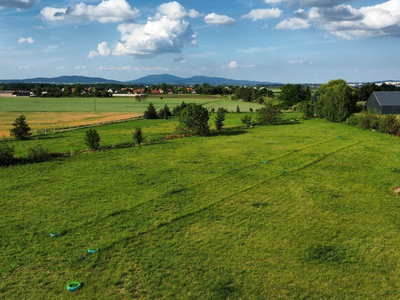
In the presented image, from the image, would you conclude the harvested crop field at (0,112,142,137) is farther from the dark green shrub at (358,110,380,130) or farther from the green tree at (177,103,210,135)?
the dark green shrub at (358,110,380,130)

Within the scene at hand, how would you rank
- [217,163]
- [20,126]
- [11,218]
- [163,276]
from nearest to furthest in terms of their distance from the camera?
1. [163,276]
2. [11,218]
3. [217,163]
4. [20,126]

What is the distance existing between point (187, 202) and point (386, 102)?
188 ft

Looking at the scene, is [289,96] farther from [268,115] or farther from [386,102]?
[268,115]

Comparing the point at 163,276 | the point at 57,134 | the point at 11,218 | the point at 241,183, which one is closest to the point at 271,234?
the point at 163,276

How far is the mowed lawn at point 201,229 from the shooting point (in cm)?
973

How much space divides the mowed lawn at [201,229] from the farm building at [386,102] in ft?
130

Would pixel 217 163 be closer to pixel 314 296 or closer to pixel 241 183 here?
pixel 241 183

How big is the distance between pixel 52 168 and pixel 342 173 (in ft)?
71.4

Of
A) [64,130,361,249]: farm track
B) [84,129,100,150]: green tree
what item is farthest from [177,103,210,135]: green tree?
[64,130,361,249]: farm track

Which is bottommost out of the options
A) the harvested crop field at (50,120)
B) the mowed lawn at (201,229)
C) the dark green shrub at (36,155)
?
the mowed lawn at (201,229)

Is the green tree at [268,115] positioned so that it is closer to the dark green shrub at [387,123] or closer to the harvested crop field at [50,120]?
the dark green shrub at [387,123]

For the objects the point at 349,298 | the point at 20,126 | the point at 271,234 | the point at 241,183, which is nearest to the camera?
the point at 349,298

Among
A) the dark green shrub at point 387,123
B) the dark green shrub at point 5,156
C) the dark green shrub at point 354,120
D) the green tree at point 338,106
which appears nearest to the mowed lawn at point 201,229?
the dark green shrub at point 5,156

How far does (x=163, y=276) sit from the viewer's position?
10.1m
